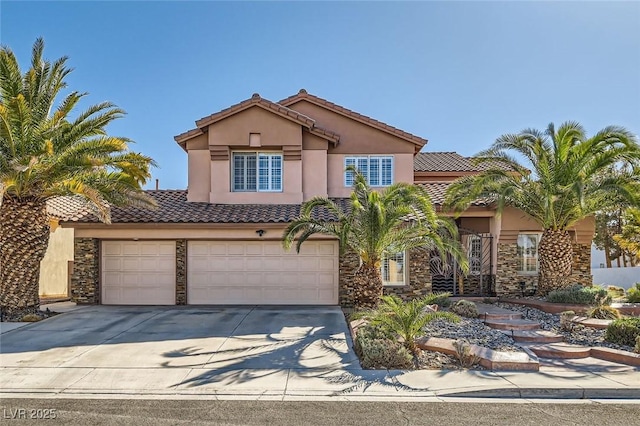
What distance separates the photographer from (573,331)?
452 inches

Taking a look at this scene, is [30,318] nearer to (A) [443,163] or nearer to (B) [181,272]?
(B) [181,272]

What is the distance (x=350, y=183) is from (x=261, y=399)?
11.9m

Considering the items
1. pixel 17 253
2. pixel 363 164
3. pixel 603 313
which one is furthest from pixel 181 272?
pixel 603 313

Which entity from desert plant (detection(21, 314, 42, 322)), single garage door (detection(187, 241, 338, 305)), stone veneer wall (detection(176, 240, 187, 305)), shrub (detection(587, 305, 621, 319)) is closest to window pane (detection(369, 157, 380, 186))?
single garage door (detection(187, 241, 338, 305))

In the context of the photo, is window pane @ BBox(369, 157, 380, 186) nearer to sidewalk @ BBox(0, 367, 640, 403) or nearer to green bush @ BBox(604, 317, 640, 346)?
green bush @ BBox(604, 317, 640, 346)

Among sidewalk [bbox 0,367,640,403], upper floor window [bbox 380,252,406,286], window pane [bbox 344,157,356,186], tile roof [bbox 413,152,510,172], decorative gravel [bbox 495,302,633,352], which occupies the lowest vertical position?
sidewalk [bbox 0,367,640,403]

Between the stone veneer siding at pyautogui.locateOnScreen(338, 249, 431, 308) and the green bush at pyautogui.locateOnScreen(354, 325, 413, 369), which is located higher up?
the stone veneer siding at pyautogui.locateOnScreen(338, 249, 431, 308)

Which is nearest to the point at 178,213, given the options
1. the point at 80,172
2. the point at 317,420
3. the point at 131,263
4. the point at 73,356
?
the point at 131,263

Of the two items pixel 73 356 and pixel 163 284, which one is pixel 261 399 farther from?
pixel 163 284

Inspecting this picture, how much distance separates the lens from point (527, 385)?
24.5ft

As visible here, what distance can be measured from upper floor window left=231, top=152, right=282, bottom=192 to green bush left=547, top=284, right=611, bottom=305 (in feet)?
34.4

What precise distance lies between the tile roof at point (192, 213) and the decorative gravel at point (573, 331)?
7159mm

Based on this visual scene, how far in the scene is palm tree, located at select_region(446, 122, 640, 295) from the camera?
13.9 m

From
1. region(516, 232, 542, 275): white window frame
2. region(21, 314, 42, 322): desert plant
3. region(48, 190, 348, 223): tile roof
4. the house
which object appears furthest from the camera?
region(516, 232, 542, 275): white window frame
